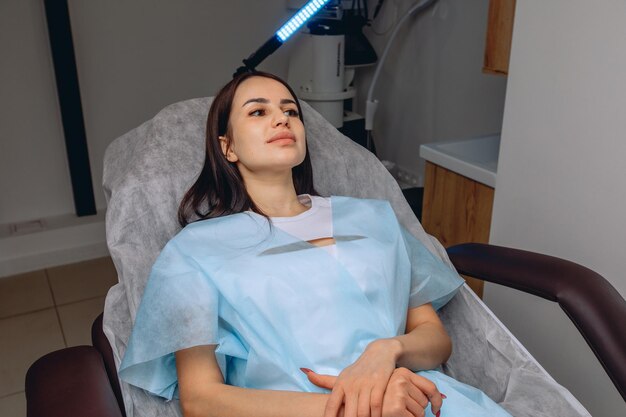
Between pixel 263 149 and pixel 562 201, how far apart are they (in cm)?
73

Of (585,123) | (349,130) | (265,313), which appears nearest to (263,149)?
(265,313)

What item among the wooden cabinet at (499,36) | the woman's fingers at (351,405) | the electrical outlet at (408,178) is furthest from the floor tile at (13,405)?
the electrical outlet at (408,178)

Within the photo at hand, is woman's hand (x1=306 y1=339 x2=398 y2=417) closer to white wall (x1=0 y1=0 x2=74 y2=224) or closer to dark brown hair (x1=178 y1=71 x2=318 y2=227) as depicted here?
dark brown hair (x1=178 y1=71 x2=318 y2=227)

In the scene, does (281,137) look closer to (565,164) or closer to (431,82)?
(565,164)

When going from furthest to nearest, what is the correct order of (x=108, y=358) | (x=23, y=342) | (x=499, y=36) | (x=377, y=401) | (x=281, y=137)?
(x=23, y=342)
(x=499, y=36)
(x=281, y=137)
(x=108, y=358)
(x=377, y=401)

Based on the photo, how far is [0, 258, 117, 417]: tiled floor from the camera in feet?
6.69

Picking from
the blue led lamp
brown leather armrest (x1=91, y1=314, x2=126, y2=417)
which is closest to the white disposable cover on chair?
brown leather armrest (x1=91, y1=314, x2=126, y2=417)

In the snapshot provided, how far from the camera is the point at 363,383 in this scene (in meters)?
0.92

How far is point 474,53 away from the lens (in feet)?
7.98

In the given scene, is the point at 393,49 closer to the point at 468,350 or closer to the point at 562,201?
the point at 562,201

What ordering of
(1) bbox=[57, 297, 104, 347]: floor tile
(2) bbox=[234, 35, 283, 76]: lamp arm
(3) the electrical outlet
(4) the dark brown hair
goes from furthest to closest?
(3) the electrical outlet
(1) bbox=[57, 297, 104, 347]: floor tile
(2) bbox=[234, 35, 283, 76]: lamp arm
(4) the dark brown hair

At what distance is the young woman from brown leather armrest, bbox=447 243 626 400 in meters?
0.08

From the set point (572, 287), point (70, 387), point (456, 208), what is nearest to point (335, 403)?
point (70, 387)

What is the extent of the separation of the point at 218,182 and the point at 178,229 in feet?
0.45
